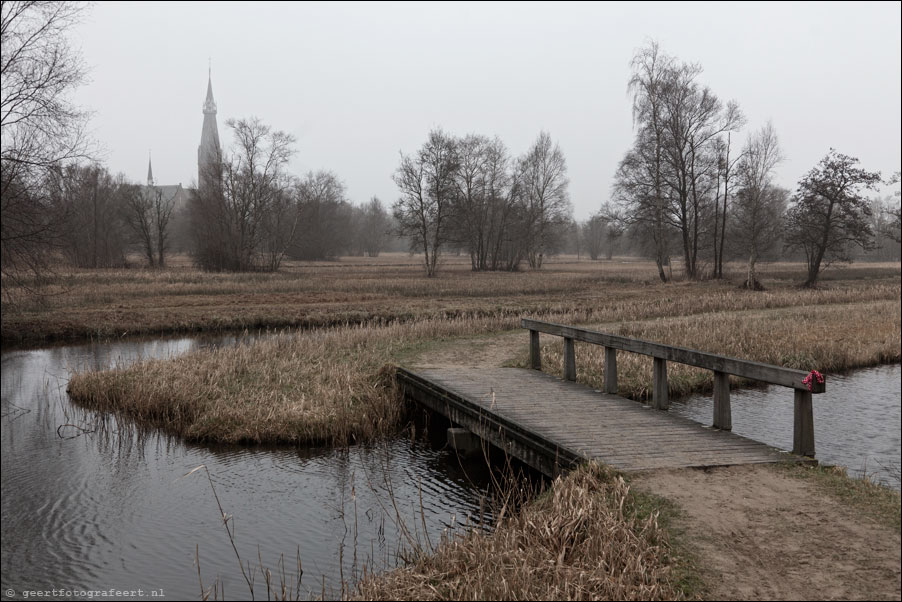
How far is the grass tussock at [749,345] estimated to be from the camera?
1371 cm

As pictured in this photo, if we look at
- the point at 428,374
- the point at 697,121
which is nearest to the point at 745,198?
the point at 697,121

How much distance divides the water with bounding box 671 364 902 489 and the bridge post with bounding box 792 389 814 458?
1.18 meters

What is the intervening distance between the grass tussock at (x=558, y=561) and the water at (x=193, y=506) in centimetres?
50

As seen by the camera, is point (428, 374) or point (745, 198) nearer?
point (428, 374)

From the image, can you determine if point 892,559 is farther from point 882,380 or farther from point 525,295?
point 525,295

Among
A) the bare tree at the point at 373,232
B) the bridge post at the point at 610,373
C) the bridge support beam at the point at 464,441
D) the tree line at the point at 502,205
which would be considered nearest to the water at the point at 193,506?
the bridge support beam at the point at 464,441

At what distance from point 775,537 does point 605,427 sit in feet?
10.8

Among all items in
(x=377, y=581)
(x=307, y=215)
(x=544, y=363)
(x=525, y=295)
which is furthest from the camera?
(x=307, y=215)

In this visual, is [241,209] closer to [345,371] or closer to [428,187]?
[428,187]

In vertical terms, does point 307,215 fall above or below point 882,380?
above

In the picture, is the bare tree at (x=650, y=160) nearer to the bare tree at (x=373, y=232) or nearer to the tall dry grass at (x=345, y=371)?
the tall dry grass at (x=345, y=371)

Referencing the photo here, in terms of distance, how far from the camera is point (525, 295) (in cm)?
3709

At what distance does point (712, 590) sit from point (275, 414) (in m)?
8.08

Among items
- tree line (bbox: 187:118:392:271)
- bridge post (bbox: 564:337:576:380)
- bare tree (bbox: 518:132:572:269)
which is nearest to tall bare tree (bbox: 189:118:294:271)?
tree line (bbox: 187:118:392:271)
